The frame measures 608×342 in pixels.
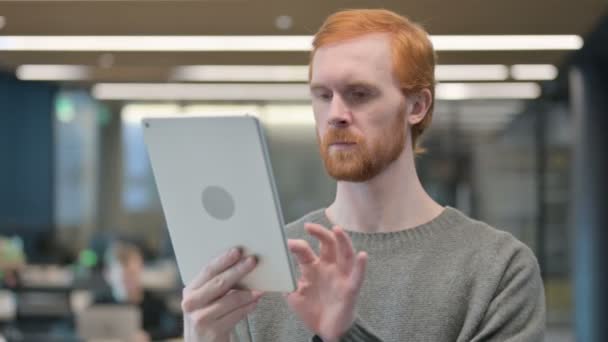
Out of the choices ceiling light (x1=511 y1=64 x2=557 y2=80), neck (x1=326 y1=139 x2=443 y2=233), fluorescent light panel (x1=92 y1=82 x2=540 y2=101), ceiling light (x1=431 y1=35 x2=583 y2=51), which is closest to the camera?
neck (x1=326 y1=139 x2=443 y2=233)

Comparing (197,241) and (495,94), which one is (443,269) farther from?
(495,94)

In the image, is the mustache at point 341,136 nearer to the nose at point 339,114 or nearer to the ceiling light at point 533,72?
the nose at point 339,114

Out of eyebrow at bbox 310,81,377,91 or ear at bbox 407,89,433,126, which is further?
ear at bbox 407,89,433,126

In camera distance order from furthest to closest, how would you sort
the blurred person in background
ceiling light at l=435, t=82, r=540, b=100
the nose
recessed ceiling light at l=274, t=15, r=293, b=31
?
1. ceiling light at l=435, t=82, r=540, b=100
2. recessed ceiling light at l=274, t=15, r=293, b=31
3. the blurred person in background
4. the nose

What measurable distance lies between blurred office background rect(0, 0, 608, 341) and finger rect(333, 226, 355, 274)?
609 centimetres

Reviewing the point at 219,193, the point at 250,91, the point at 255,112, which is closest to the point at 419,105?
the point at 219,193

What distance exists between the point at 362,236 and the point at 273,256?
0.41 meters

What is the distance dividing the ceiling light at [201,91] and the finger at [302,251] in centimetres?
1100

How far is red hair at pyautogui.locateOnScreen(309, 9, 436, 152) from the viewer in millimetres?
1785

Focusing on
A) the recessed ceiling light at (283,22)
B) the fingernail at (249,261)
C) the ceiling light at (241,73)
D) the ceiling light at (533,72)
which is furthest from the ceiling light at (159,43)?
the fingernail at (249,261)

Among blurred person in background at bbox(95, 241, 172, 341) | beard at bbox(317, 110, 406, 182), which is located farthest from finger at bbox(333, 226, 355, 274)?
blurred person in background at bbox(95, 241, 172, 341)

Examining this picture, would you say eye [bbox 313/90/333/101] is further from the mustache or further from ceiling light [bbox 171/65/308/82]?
ceiling light [bbox 171/65/308/82]

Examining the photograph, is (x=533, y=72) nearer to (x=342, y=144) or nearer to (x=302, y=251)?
(x=342, y=144)

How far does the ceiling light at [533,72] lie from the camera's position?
10.8 m
